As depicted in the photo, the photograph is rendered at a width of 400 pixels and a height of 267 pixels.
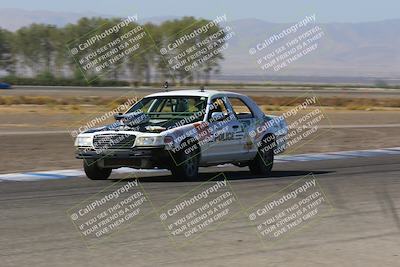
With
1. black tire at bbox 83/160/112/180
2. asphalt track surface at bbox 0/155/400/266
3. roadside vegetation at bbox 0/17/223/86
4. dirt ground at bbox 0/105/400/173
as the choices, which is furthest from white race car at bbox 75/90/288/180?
roadside vegetation at bbox 0/17/223/86

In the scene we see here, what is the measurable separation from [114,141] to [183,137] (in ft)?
3.63

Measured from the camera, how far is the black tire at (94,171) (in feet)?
47.9

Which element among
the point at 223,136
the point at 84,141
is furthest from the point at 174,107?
the point at 84,141

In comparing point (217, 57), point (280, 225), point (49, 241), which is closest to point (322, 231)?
point (280, 225)

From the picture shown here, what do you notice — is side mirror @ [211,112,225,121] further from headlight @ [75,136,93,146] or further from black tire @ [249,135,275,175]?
headlight @ [75,136,93,146]

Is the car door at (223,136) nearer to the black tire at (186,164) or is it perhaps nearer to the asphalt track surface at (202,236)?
the black tire at (186,164)

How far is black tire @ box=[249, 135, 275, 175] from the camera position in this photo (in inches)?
629

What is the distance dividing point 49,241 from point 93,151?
18.2 ft

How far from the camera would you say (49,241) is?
8.66 metres

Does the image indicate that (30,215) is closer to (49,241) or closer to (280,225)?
(49,241)

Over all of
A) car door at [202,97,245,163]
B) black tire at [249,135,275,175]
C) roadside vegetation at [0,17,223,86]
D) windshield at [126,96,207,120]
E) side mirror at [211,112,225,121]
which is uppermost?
windshield at [126,96,207,120]

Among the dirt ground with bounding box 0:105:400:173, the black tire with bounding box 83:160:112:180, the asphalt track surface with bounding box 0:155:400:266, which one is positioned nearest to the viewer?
the asphalt track surface with bounding box 0:155:400:266

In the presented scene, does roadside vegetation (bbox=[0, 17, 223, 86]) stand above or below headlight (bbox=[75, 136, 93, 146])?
below

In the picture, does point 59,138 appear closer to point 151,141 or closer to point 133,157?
point 133,157
